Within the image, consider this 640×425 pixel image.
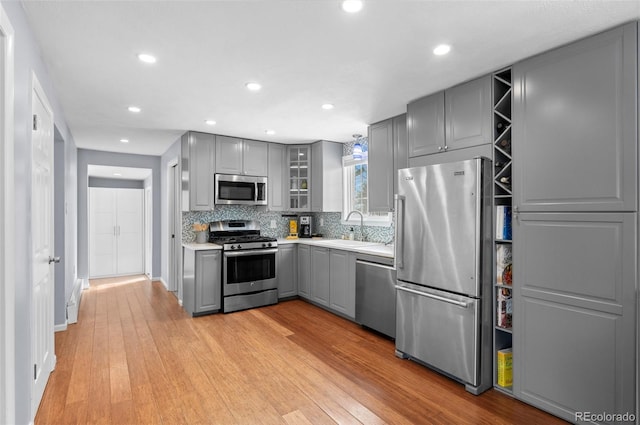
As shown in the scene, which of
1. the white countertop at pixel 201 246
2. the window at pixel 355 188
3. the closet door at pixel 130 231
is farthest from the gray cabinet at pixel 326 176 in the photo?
the closet door at pixel 130 231

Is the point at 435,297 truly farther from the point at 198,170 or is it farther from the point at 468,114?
the point at 198,170

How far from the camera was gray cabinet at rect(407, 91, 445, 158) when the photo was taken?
298 cm

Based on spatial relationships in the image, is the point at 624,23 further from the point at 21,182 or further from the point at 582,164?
the point at 21,182

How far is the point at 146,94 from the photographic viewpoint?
123 inches

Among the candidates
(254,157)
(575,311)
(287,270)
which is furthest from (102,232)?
(575,311)

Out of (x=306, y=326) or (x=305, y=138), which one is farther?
(x=305, y=138)

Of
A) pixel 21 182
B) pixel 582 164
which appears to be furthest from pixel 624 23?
pixel 21 182

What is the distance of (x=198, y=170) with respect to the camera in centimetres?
461

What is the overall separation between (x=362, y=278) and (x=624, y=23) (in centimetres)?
293

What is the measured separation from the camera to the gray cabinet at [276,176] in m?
5.27

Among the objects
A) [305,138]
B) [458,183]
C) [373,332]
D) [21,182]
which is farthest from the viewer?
[305,138]

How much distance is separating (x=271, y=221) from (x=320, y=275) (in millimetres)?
1460

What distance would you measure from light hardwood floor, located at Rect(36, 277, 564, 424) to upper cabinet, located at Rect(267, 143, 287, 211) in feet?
6.27

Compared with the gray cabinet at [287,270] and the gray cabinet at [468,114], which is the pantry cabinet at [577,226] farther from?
the gray cabinet at [287,270]
